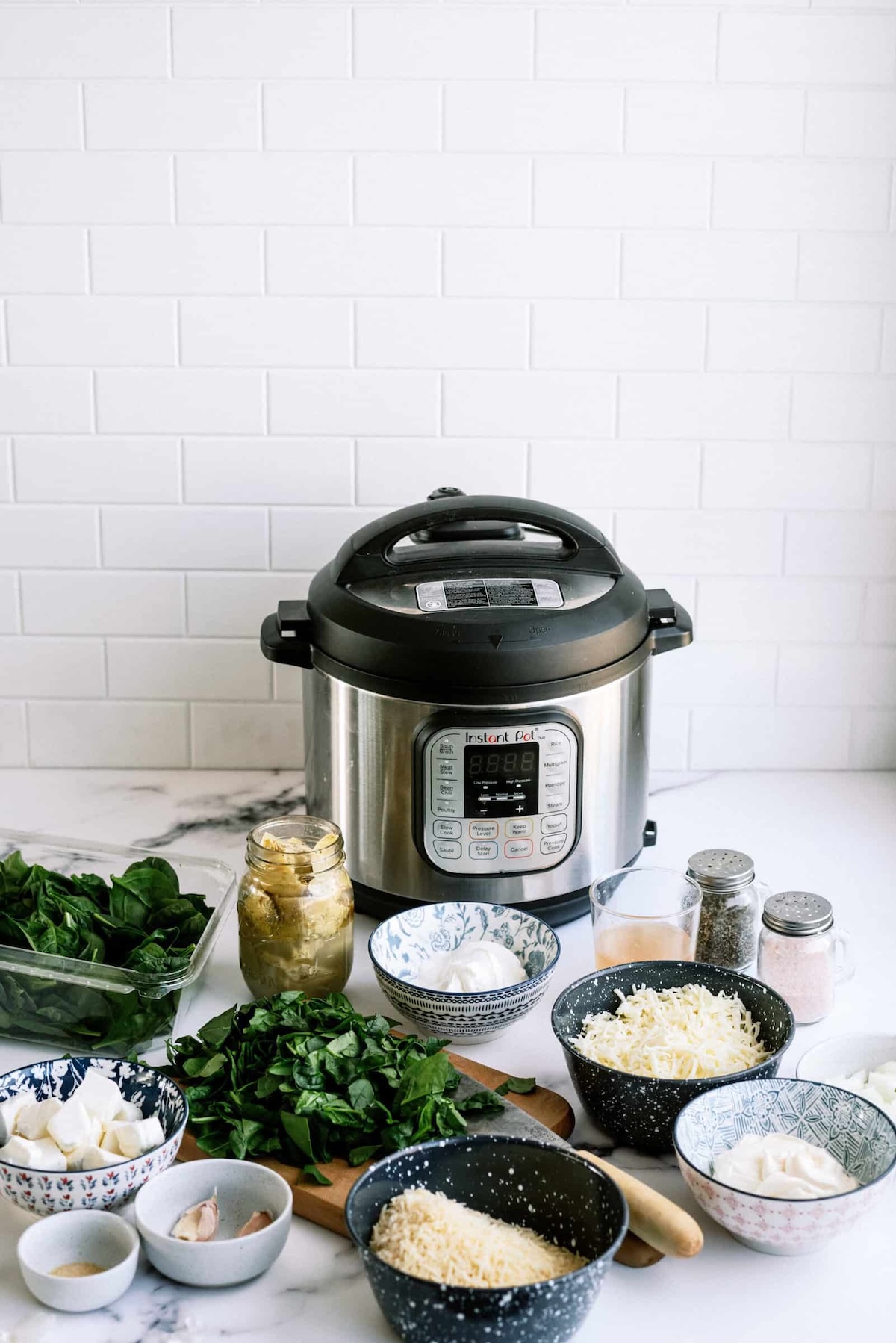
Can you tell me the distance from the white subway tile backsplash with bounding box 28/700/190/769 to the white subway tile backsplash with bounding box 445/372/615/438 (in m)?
0.51

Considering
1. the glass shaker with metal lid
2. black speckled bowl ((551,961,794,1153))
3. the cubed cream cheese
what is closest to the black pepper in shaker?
the glass shaker with metal lid

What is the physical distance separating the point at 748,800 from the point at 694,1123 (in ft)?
2.55

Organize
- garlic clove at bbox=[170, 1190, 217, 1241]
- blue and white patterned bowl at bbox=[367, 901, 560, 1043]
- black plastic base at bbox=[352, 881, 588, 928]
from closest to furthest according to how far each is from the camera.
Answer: garlic clove at bbox=[170, 1190, 217, 1241], blue and white patterned bowl at bbox=[367, 901, 560, 1043], black plastic base at bbox=[352, 881, 588, 928]

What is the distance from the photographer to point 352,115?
5.15 ft

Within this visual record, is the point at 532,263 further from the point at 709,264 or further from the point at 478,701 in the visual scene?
the point at 478,701

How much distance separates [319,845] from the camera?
1196 mm

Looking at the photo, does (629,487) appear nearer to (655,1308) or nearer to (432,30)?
(432,30)

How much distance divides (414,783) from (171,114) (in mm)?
834

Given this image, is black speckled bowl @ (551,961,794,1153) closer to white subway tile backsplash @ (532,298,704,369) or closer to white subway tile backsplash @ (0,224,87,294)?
white subway tile backsplash @ (532,298,704,369)

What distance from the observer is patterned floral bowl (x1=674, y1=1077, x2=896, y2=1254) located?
2.86ft

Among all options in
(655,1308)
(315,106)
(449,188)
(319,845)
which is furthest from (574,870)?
(315,106)

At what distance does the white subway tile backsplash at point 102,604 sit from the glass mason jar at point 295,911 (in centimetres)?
56

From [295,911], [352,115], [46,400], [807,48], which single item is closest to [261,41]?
[352,115]

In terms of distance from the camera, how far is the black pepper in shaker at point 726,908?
1.23 meters
